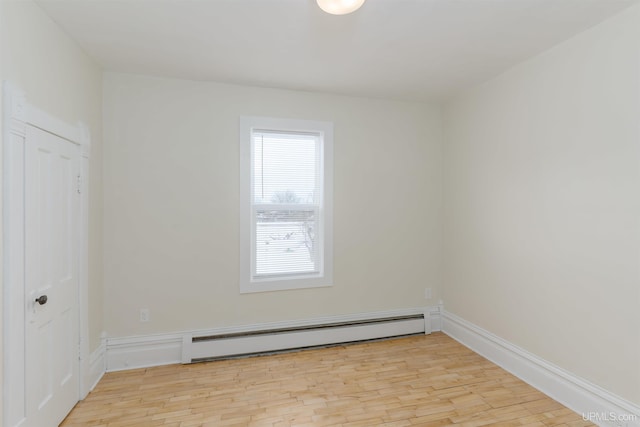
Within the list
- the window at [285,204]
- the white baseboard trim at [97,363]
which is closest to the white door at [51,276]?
the white baseboard trim at [97,363]

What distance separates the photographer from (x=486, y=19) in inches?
83.4

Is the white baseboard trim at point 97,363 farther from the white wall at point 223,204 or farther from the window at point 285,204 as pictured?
the window at point 285,204

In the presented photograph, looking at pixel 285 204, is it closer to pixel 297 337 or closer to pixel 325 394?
pixel 297 337

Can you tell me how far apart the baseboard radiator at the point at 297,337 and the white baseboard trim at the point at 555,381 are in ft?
2.11

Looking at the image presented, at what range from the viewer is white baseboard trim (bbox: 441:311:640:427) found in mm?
2105

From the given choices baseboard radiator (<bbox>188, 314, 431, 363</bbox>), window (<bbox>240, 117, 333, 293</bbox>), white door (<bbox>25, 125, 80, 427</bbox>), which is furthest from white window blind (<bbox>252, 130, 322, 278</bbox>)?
white door (<bbox>25, 125, 80, 427</bbox>)

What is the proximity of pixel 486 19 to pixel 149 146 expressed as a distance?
2.86 meters

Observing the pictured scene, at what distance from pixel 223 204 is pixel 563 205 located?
9.41 ft

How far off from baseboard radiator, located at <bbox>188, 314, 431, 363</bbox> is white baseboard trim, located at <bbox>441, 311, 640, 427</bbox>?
64 centimetres

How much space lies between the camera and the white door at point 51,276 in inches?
74.2

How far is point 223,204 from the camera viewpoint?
3227 mm

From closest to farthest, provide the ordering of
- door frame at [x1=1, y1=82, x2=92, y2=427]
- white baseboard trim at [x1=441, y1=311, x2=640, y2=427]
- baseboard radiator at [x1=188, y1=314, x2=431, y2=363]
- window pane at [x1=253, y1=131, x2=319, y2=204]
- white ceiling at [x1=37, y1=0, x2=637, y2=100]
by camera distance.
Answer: door frame at [x1=1, y1=82, x2=92, y2=427] → white ceiling at [x1=37, y1=0, x2=637, y2=100] → white baseboard trim at [x1=441, y1=311, x2=640, y2=427] → baseboard radiator at [x1=188, y1=314, x2=431, y2=363] → window pane at [x1=253, y1=131, x2=319, y2=204]

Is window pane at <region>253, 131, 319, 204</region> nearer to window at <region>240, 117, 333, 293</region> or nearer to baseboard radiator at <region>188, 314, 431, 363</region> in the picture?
window at <region>240, 117, 333, 293</region>

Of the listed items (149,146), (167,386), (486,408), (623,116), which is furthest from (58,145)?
(623,116)
